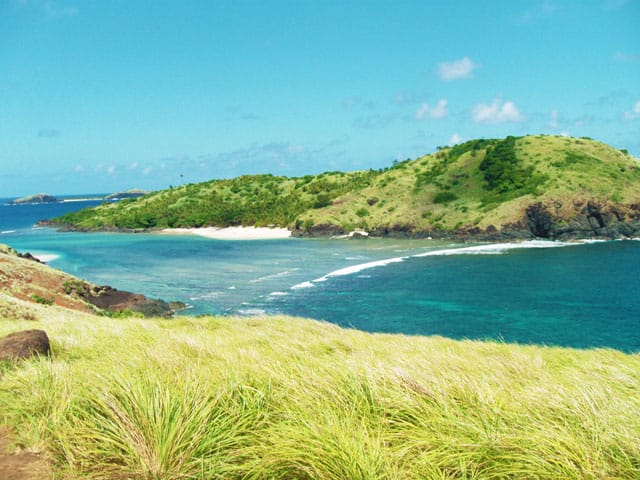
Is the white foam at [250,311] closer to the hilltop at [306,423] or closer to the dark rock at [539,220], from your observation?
the hilltop at [306,423]

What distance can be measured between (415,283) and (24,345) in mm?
32476

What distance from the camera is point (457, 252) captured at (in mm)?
53219

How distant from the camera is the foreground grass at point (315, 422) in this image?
365cm

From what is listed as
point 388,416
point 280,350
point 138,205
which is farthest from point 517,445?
point 138,205

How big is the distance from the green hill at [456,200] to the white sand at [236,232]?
7.73 ft

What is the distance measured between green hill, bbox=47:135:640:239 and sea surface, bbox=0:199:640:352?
668 cm

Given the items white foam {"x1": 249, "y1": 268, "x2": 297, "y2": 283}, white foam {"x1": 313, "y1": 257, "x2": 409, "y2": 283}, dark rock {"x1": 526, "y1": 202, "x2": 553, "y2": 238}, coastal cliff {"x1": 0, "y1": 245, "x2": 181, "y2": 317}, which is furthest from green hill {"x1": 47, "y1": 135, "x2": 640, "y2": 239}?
coastal cliff {"x1": 0, "y1": 245, "x2": 181, "y2": 317}

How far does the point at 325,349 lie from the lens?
9.37 meters

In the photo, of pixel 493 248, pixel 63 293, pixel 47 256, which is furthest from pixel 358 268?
pixel 47 256

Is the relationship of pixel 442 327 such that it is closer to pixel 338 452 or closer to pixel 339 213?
pixel 338 452

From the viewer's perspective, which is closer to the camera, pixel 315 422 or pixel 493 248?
pixel 315 422

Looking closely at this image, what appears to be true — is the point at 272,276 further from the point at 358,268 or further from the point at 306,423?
the point at 306,423

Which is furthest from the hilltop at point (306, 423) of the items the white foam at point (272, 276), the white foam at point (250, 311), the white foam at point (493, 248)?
the white foam at point (493, 248)

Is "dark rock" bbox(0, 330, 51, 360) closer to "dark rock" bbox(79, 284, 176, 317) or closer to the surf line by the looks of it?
"dark rock" bbox(79, 284, 176, 317)
